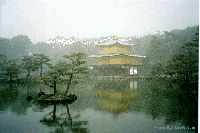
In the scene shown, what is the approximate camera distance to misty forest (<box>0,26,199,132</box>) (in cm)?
363

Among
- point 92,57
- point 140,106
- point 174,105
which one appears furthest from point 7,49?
point 174,105

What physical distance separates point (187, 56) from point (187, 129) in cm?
401

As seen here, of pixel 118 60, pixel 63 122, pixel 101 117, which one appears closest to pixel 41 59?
pixel 63 122

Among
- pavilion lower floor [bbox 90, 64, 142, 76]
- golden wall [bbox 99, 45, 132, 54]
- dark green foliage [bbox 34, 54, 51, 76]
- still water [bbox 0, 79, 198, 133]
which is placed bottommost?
still water [bbox 0, 79, 198, 133]

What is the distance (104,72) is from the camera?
36.1 ft

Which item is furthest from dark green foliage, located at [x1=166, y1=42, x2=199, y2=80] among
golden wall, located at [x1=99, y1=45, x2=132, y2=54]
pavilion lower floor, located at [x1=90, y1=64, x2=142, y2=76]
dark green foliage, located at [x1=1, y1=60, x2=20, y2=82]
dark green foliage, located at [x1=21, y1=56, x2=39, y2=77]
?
dark green foliage, located at [x1=1, y1=60, x2=20, y2=82]

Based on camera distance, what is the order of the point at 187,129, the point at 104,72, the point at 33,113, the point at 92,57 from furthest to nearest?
the point at 104,72 → the point at 92,57 → the point at 33,113 → the point at 187,129

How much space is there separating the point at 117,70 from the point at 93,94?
5.22 m

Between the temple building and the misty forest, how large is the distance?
41 centimetres

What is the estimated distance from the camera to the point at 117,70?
11625 millimetres

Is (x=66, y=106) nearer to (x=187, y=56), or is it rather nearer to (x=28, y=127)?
(x=28, y=127)

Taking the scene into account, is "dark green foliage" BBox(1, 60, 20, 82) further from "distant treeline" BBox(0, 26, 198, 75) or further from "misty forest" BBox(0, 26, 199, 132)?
"distant treeline" BBox(0, 26, 198, 75)

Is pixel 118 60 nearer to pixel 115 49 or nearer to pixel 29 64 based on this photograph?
pixel 115 49

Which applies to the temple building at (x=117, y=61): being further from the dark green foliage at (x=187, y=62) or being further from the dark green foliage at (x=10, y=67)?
the dark green foliage at (x=10, y=67)
